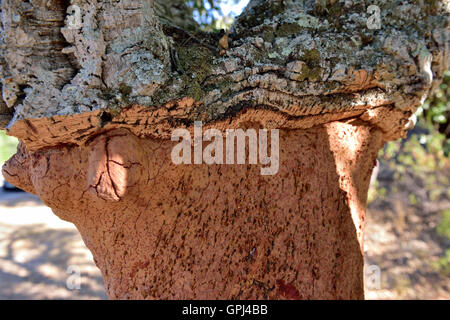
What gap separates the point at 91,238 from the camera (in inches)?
77.9

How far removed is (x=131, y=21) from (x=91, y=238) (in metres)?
1.02

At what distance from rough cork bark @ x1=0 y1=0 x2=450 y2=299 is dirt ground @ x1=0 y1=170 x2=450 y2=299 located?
214 centimetres

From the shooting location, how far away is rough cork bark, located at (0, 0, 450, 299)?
155 centimetres

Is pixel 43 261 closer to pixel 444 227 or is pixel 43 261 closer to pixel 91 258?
pixel 91 258

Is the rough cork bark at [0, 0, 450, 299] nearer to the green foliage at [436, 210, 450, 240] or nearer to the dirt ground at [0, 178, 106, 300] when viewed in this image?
the dirt ground at [0, 178, 106, 300]

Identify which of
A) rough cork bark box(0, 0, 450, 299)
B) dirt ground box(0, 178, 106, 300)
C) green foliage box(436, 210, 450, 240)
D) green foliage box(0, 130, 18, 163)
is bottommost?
dirt ground box(0, 178, 106, 300)

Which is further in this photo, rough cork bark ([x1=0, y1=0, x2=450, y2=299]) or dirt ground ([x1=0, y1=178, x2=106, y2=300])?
dirt ground ([x1=0, y1=178, x2=106, y2=300])

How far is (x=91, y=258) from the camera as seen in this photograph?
4973 millimetres

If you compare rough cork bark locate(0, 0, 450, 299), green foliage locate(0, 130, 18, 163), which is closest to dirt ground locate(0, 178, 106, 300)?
rough cork bark locate(0, 0, 450, 299)

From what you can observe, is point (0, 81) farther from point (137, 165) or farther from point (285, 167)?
point (285, 167)

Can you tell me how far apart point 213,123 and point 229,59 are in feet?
0.92

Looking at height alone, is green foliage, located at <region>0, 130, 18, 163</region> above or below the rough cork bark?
above

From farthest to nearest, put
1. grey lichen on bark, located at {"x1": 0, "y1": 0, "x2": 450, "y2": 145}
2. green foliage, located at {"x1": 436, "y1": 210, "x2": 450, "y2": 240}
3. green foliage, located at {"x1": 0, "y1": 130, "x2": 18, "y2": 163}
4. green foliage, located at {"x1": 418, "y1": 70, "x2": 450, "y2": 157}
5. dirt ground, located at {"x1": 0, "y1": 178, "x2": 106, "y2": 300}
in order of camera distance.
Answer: green foliage, located at {"x1": 0, "y1": 130, "x2": 18, "y2": 163} < green foliage, located at {"x1": 418, "y1": 70, "x2": 450, "y2": 157} < green foliage, located at {"x1": 436, "y1": 210, "x2": 450, "y2": 240} < dirt ground, located at {"x1": 0, "y1": 178, "x2": 106, "y2": 300} < grey lichen on bark, located at {"x1": 0, "y1": 0, "x2": 450, "y2": 145}
